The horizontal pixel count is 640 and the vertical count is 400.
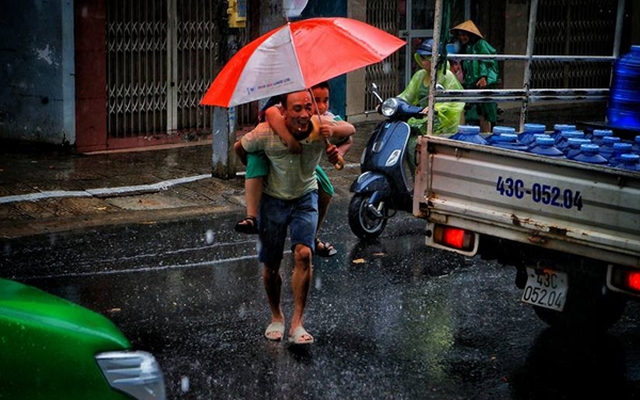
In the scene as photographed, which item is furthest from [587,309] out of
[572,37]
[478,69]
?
[572,37]

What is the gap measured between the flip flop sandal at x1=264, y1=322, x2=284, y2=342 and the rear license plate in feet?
5.28

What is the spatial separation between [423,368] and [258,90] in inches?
78.6

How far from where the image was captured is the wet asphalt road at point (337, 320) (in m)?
6.63

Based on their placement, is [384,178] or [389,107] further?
[389,107]

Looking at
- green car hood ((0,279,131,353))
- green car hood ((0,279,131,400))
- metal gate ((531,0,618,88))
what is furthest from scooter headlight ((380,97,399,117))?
metal gate ((531,0,618,88))

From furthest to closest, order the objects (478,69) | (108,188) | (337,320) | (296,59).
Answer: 1. (478,69)
2. (108,188)
3. (337,320)
4. (296,59)

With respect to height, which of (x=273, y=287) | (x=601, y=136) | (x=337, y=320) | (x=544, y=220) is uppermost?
(x=601, y=136)

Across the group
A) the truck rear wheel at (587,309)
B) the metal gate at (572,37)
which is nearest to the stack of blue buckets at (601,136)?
the truck rear wheel at (587,309)

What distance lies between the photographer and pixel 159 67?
14.9 meters

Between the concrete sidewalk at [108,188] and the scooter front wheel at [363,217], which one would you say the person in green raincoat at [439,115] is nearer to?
the scooter front wheel at [363,217]

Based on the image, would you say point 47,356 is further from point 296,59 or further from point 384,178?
point 384,178

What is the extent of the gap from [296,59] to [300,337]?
1.83m

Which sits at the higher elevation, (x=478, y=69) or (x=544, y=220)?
(x=478, y=69)

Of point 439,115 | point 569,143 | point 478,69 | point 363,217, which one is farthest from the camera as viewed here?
point 478,69
